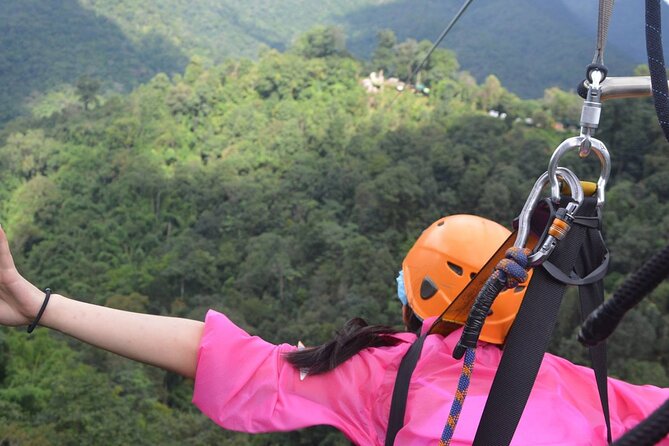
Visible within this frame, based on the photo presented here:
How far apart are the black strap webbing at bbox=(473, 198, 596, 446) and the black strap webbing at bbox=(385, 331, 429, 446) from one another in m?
0.22

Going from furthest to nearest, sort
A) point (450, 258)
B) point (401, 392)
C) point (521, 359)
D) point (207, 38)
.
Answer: point (207, 38), point (450, 258), point (401, 392), point (521, 359)

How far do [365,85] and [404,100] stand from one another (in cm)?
420

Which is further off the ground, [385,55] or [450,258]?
[450,258]

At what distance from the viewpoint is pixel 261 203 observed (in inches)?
1054

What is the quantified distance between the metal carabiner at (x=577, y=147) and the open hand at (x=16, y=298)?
77cm

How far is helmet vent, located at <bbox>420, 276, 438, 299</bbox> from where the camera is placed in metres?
1.32

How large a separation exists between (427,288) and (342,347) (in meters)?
0.27

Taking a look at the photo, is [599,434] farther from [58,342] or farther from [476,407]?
[58,342]

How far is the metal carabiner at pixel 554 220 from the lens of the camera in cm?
80

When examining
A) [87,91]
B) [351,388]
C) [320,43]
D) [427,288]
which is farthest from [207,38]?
[351,388]

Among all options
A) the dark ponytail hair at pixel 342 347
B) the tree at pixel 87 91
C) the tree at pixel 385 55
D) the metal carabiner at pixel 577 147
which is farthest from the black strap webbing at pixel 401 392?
the tree at pixel 87 91

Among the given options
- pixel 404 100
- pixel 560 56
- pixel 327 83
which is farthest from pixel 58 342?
pixel 560 56

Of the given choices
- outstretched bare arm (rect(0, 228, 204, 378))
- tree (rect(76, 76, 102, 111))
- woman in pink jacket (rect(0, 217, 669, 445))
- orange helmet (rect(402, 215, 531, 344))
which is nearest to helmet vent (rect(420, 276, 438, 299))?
orange helmet (rect(402, 215, 531, 344))

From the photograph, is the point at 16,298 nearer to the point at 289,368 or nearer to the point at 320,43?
the point at 289,368
